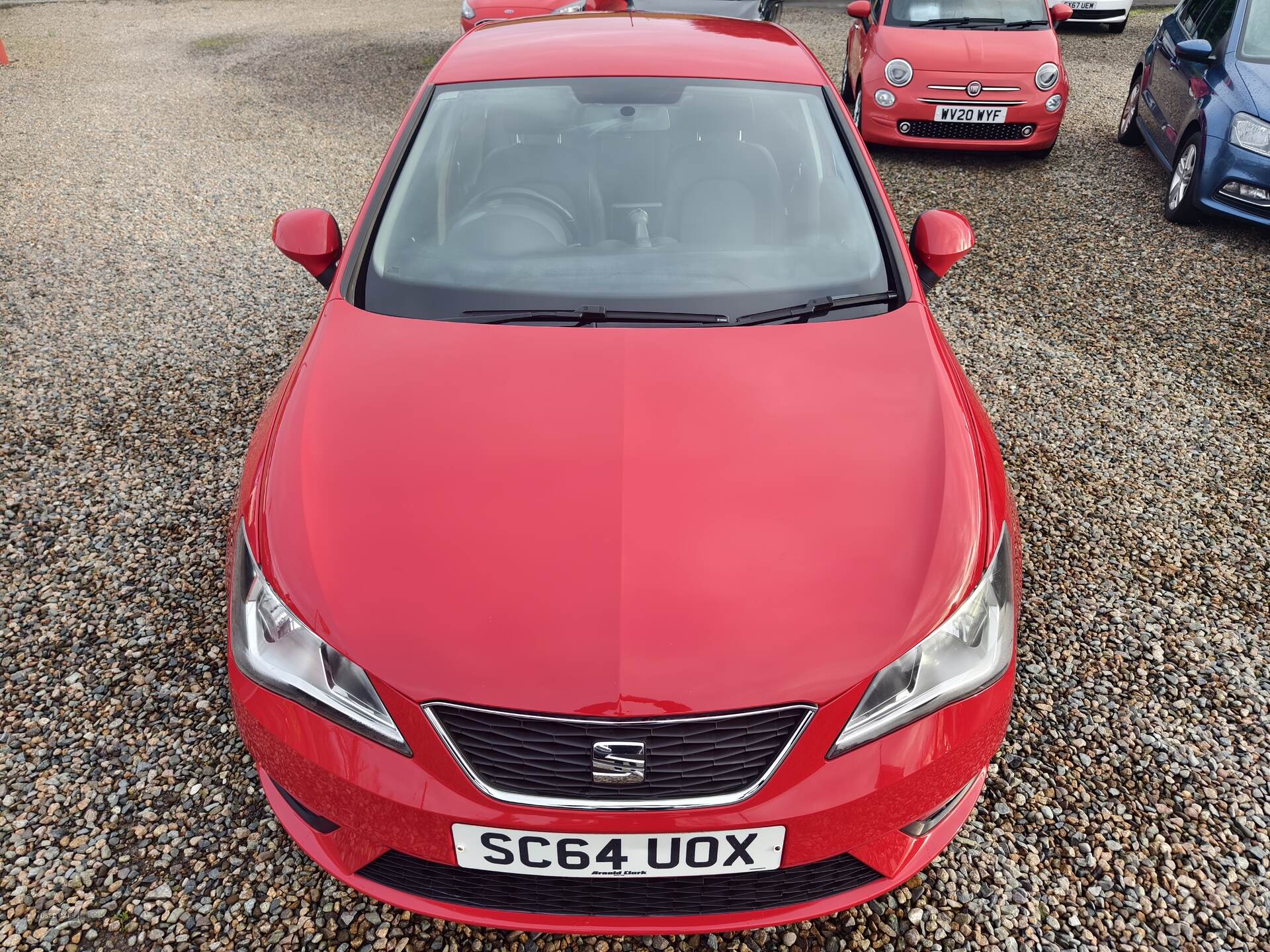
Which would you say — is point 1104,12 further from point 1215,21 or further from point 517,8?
point 517,8

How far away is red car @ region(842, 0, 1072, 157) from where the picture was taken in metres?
6.69

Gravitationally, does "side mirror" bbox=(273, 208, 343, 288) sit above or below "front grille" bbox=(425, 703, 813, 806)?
above

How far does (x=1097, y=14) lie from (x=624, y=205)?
1228cm

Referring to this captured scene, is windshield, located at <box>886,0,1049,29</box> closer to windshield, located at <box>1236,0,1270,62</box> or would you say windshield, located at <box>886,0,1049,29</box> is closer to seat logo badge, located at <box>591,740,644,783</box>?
windshield, located at <box>1236,0,1270,62</box>

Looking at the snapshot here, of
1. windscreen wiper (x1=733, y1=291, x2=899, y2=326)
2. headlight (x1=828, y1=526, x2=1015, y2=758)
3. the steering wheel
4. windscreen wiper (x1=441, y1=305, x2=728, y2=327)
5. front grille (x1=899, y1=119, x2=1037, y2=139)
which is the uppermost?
the steering wheel

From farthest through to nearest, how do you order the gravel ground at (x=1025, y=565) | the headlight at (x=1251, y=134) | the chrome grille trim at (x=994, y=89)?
1. the chrome grille trim at (x=994, y=89)
2. the headlight at (x=1251, y=134)
3. the gravel ground at (x=1025, y=565)

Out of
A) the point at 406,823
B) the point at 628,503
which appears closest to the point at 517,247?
the point at 628,503

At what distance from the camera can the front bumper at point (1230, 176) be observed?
538 cm

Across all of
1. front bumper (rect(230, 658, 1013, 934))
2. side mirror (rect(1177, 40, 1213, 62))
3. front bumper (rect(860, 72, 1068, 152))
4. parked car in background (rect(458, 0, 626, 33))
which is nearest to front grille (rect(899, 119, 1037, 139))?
front bumper (rect(860, 72, 1068, 152))

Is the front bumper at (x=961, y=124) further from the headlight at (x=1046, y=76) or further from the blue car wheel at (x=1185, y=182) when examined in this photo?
the blue car wheel at (x=1185, y=182)

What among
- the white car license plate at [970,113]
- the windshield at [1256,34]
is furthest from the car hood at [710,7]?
the windshield at [1256,34]

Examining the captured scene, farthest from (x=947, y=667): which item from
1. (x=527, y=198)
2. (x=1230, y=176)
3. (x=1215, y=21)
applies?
(x=1215, y=21)

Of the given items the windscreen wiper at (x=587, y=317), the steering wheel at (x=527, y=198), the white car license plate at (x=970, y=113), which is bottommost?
the white car license plate at (x=970, y=113)

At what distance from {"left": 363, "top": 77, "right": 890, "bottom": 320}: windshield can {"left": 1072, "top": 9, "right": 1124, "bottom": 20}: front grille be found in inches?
454
